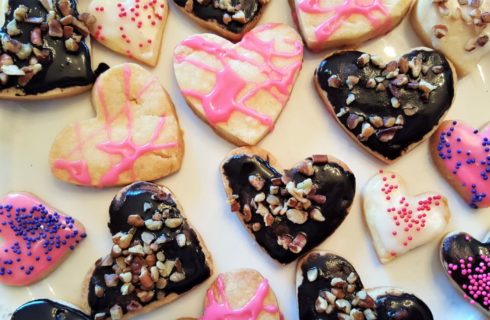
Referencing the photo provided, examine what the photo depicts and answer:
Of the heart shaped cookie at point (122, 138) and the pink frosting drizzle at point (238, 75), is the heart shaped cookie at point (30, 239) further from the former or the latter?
the pink frosting drizzle at point (238, 75)

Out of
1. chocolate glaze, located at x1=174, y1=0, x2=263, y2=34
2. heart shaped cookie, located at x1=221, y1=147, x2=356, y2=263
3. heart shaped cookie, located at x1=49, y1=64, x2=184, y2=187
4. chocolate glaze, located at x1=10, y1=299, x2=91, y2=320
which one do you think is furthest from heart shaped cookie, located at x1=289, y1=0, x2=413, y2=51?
chocolate glaze, located at x1=10, y1=299, x2=91, y2=320

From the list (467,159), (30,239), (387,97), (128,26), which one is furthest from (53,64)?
(467,159)

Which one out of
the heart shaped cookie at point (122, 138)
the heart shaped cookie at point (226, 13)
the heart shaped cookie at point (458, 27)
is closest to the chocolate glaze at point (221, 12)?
the heart shaped cookie at point (226, 13)

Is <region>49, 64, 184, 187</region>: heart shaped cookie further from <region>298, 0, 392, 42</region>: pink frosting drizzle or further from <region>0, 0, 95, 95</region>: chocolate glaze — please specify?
<region>298, 0, 392, 42</region>: pink frosting drizzle

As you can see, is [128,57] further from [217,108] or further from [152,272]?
[152,272]

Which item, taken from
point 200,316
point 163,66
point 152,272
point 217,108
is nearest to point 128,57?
point 163,66

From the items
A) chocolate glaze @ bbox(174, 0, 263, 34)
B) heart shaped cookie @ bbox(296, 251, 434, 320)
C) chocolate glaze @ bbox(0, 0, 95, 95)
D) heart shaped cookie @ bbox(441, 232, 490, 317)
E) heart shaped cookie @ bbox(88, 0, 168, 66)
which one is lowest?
heart shaped cookie @ bbox(296, 251, 434, 320)
